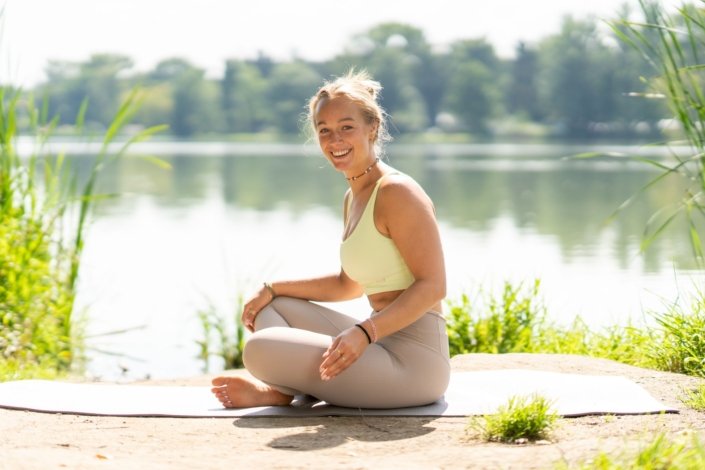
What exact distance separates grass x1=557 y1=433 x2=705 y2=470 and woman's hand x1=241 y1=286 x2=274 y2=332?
141 cm

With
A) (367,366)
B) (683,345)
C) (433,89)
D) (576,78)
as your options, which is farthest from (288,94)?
(367,366)

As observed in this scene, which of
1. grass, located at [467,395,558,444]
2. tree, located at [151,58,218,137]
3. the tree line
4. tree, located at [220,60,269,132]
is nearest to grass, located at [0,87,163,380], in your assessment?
grass, located at [467,395,558,444]

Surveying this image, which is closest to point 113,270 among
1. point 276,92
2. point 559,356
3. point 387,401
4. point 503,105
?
point 559,356

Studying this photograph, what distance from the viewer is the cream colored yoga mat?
322 centimetres

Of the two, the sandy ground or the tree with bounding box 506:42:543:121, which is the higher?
the tree with bounding box 506:42:543:121

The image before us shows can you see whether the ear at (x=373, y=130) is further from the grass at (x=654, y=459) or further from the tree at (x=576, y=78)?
the tree at (x=576, y=78)

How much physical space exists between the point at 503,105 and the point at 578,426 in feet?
235

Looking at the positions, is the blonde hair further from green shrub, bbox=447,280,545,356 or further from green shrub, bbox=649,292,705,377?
green shrub, bbox=447,280,545,356

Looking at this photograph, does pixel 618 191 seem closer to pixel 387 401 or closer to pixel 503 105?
pixel 387 401

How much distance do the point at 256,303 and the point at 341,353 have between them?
0.59 meters

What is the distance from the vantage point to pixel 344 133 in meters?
3.23

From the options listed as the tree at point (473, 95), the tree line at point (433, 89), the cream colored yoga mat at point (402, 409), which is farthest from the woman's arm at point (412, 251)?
the tree at point (473, 95)

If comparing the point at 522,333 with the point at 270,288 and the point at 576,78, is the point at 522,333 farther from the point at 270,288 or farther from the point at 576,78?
the point at 576,78

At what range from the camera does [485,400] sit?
11.0ft
